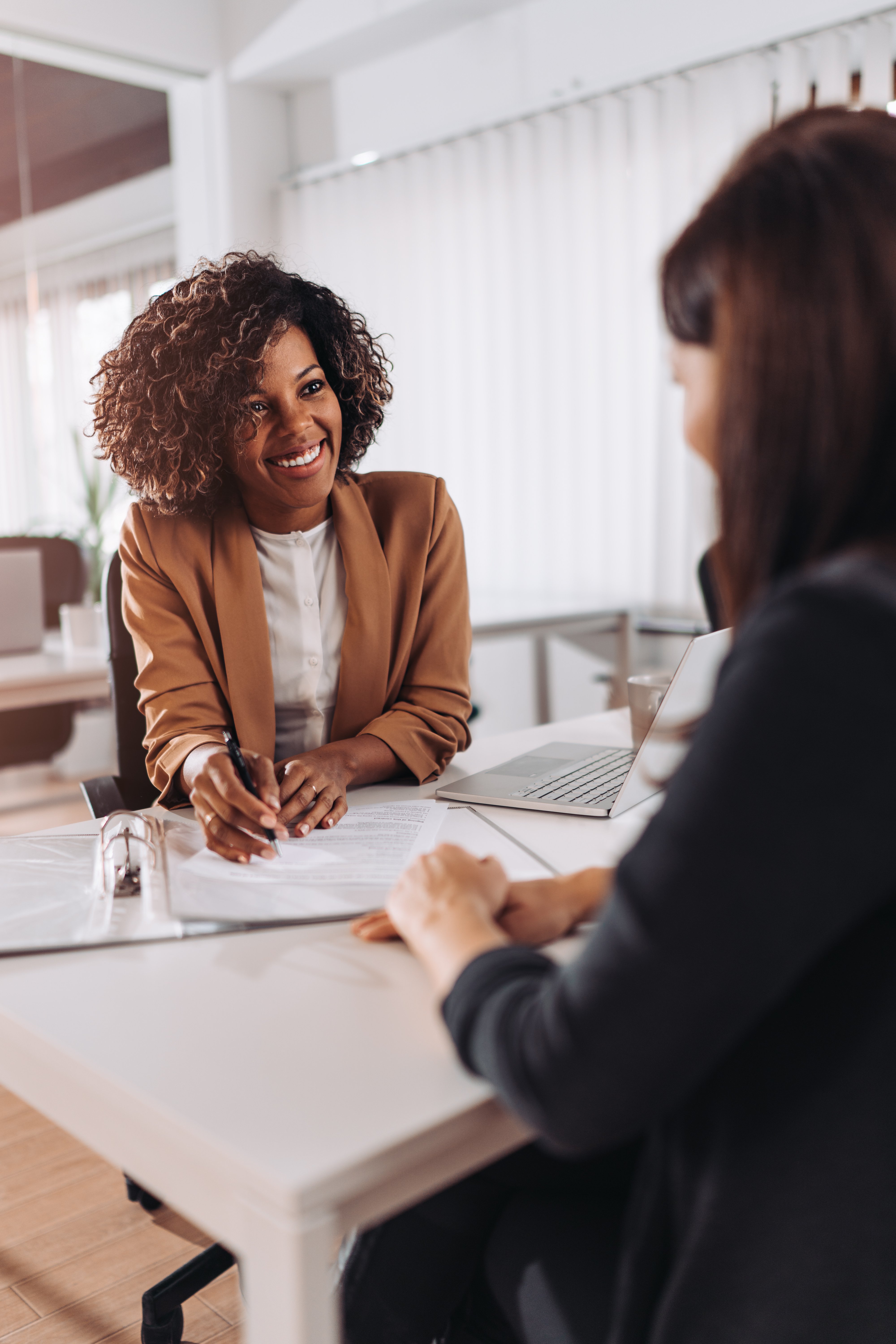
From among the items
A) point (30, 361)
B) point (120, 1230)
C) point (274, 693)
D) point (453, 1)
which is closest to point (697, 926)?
point (274, 693)

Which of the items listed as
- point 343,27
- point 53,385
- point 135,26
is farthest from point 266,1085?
point 53,385

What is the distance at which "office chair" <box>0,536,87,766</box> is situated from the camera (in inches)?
146

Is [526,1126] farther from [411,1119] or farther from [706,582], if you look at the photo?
[706,582]

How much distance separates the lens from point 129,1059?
2.22 ft

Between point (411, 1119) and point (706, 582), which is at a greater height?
point (706, 582)

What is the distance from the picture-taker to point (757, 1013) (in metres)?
0.52

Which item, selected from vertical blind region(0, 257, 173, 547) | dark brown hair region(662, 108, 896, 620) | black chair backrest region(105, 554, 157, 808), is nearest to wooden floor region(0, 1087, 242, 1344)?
black chair backrest region(105, 554, 157, 808)

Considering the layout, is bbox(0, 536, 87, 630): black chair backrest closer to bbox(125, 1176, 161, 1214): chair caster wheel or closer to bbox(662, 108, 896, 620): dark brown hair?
bbox(125, 1176, 161, 1214): chair caster wheel

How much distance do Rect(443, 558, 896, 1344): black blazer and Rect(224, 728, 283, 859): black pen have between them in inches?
19.1

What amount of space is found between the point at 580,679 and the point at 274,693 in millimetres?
2685

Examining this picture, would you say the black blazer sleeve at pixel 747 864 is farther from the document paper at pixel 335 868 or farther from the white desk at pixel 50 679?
the white desk at pixel 50 679

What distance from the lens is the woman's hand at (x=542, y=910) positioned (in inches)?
32.5

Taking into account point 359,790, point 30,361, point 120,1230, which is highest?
point 30,361

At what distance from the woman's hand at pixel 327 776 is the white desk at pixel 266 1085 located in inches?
11.1
